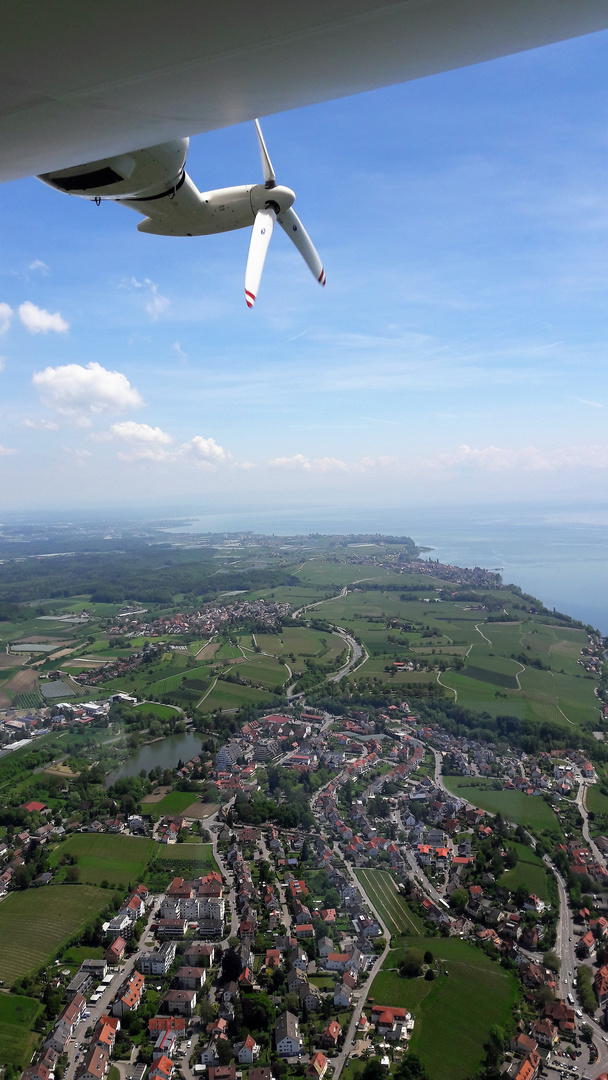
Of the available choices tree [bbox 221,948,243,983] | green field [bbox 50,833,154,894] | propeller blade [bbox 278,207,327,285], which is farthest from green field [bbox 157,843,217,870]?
propeller blade [bbox 278,207,327,285]

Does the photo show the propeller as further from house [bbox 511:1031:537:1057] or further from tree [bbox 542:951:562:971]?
tree [bbox 542:951:562:971]

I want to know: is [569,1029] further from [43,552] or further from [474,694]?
[43,552]

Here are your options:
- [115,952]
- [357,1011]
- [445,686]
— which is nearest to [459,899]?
[357,1011]

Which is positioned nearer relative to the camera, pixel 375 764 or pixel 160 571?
pixel 375 764

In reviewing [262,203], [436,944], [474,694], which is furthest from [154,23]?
[474,694]

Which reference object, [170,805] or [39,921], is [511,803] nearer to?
[170,805]

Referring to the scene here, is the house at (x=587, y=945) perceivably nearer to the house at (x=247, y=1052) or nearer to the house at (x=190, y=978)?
the house at (x=247, y=1052)

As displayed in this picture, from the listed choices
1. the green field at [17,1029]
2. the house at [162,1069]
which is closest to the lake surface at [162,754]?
the green field at [17,1029]
